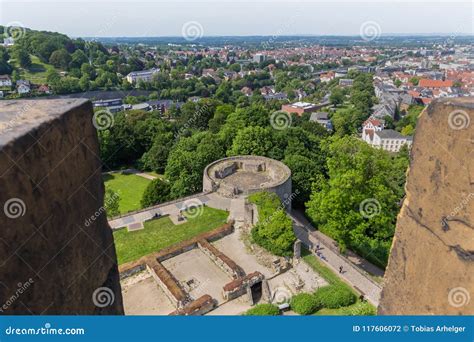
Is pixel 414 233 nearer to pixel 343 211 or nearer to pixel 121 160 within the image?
pixel 343 211

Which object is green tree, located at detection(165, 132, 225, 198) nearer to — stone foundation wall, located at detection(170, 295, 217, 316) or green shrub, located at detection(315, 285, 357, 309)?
stone foundation wall, located at detection(170, 295, 217, 316)

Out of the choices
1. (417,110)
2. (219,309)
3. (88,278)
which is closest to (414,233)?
(88,278)
